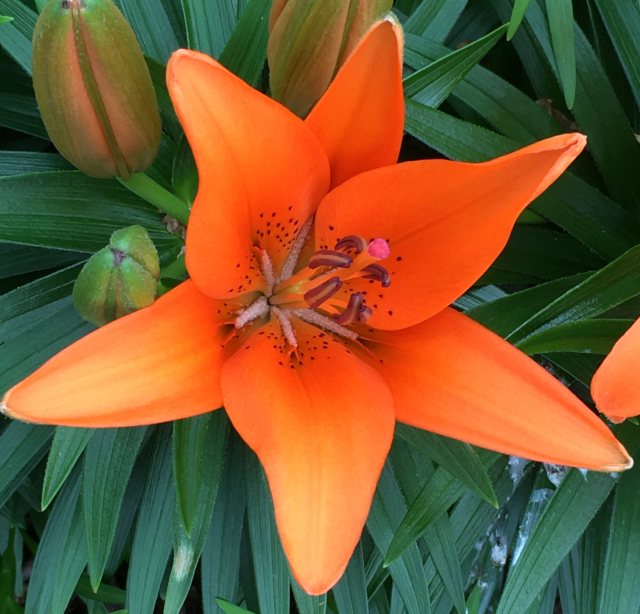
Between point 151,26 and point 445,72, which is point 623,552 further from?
point 151,26

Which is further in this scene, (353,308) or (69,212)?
(69,212)

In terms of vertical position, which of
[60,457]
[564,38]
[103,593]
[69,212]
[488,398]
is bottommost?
[103,593]

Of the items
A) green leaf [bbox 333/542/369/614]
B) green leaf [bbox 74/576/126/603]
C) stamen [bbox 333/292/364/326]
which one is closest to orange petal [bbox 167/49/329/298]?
stamen [bbox 333/292/364/326]

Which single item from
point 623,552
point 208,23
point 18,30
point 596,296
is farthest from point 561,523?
point 18,30

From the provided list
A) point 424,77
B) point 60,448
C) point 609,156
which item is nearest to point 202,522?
point 60,448

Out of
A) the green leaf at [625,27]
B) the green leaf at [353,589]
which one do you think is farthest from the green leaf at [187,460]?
the green leaf at [625,27]

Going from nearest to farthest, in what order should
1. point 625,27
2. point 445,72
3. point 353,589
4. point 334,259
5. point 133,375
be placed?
1. point 133,375
2. point 334,259
3. point 445,72
4. point 625,27
5. point 353,589

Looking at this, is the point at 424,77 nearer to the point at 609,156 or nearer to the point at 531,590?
the point at 609,156

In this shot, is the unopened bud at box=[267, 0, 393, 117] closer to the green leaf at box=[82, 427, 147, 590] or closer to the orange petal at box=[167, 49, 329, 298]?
the orange petal at box=[167, 49, 329, 298]
